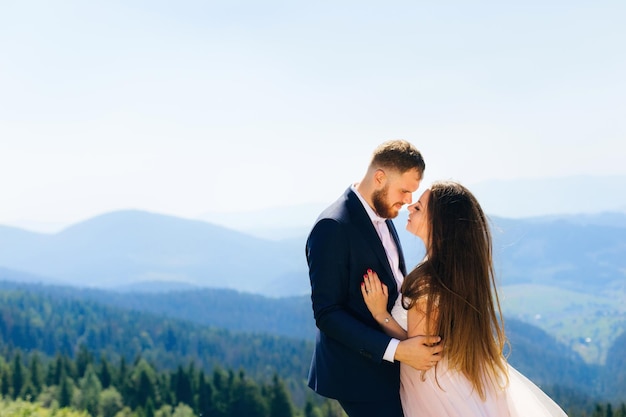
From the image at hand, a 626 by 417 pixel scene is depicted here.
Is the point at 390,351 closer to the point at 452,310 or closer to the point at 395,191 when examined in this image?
the point at 452,310

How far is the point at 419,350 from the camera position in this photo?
4859 millimetres

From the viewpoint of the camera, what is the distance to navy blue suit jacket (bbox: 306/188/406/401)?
4.82 meters

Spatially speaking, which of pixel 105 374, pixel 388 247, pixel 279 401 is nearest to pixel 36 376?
pixel 105 374

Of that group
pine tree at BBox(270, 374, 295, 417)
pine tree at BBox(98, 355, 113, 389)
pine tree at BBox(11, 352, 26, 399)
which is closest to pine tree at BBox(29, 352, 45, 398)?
pine tree at BBox(11, 352, 26, 399)

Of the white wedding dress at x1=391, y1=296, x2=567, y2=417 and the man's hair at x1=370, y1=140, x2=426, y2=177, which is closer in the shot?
the man's hair at x1=370, y1=140, x2=426, y2=177

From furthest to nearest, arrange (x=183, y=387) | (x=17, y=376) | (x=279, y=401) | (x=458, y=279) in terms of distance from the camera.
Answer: (x=183, y=387) → (x=279, y=401) → (x=17, y=376) → (x=458, y=279)

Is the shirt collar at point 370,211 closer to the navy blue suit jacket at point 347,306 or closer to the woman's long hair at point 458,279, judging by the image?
the navy blue suit jacket at point 347,306

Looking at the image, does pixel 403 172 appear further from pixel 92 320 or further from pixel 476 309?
pixel 92 320

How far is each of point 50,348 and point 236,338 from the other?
33632mm

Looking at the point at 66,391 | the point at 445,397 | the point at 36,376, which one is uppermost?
the point at 445,397

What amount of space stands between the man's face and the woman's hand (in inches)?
18.7

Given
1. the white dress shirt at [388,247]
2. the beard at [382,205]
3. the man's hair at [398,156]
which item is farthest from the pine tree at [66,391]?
the man's hair at [398,156]

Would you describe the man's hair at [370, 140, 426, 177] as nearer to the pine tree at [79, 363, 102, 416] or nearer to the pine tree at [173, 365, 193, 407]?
the pine tree at [79, 363, 102, 416]

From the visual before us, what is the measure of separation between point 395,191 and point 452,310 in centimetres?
88
